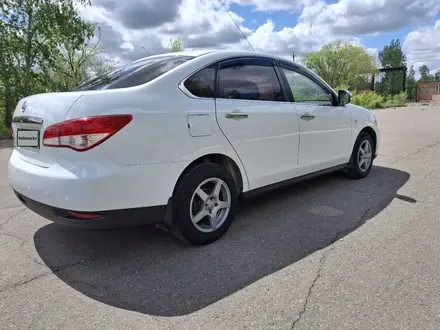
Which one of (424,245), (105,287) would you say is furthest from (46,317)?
(424,245)

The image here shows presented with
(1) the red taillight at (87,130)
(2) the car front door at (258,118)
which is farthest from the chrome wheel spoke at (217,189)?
(1) the red taillight at (87,130)

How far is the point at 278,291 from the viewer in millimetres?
2381

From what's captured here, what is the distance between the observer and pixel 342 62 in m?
51.4

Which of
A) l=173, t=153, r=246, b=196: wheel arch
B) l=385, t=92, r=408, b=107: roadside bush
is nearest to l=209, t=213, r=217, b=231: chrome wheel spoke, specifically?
l=173, t=153, r=246, b=196: wheel arch

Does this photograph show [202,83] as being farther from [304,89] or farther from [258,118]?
[304,89]

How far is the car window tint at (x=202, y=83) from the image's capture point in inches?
115

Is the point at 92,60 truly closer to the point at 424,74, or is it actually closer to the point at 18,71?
the point at 18,71

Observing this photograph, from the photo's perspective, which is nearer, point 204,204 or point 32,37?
point 204,204

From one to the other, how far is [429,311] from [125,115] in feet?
7.84

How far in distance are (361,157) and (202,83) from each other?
3.21 m

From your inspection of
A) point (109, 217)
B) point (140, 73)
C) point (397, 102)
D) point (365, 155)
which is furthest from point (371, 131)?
point (397, 102)

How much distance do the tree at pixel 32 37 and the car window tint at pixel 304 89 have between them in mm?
11290

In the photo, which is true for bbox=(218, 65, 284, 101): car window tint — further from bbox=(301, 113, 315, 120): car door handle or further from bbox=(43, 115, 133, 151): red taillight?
bbox=(43, 115, 133, 151): red taillight

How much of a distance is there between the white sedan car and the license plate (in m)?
0.02
